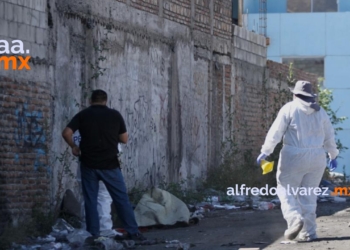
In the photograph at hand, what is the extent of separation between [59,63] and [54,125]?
87cm

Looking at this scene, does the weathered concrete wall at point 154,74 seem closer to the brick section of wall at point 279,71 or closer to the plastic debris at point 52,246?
the plastic debris at point 52,246

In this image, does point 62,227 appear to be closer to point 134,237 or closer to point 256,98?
point 134,237

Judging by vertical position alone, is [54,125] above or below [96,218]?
above

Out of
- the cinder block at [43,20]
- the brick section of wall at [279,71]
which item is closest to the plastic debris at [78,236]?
the cinder block at [43,20]

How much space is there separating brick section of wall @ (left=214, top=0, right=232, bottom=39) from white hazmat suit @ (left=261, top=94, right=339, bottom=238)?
8764 mm

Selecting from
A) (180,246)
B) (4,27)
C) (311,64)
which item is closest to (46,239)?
(180,246)

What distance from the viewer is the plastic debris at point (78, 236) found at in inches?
410

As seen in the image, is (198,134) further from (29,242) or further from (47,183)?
(29,242)

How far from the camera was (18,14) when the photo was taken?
11445 mm

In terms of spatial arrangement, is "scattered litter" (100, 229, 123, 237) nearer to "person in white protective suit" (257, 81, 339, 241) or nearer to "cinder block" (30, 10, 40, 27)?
"person in white protective suit" (257, 81, 339, 241)

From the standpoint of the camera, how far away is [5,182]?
436 inches

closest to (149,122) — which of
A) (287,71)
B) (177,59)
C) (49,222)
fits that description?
(177,59)

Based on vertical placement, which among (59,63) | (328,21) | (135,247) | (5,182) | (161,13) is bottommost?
(135,247)

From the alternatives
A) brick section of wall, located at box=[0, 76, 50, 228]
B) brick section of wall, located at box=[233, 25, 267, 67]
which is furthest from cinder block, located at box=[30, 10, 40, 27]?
brick section of wall, located at box=[233, 25, 267, 67]
